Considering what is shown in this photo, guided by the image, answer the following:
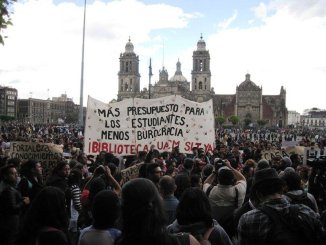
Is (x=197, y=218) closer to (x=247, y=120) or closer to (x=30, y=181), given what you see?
(x=30, y=181)

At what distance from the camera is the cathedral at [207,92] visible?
105m

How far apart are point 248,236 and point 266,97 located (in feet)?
357

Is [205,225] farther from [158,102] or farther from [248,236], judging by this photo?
[158,102]

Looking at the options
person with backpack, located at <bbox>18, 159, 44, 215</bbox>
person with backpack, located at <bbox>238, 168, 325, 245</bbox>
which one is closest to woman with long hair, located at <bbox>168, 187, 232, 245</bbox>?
person with backpack, located at <bbox>238, 168, 325, 245</bbox>

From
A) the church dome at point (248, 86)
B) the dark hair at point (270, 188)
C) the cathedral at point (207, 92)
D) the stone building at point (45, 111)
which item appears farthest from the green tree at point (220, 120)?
the dark hair at point (270, 188)

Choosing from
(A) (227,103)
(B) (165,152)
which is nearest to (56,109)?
(A) (227,103)

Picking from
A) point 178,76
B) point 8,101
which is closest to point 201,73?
point 178,76

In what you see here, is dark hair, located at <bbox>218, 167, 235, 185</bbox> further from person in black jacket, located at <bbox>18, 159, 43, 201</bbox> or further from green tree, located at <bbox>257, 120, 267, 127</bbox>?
green tree, located at <bbox>257, 120, 267, 127</bbox>

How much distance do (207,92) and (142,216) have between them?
103883 mm

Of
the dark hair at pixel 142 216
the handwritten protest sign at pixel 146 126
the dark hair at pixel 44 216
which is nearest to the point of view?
the dark hair at pixel 142 216

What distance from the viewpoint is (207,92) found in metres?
106

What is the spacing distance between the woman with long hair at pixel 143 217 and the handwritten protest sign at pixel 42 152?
7.48 meters

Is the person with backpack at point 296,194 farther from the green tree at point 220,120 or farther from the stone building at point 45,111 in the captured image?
the stone building at point 45,111

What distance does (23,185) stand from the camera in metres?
6.20
